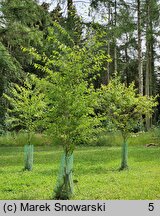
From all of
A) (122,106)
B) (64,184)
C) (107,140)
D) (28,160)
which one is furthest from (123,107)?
(107,140)

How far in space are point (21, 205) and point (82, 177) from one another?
4111 millimetres

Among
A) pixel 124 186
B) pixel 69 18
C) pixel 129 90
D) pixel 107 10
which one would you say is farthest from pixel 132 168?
A: pixel 107 10

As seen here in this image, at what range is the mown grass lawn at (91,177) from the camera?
827 cm

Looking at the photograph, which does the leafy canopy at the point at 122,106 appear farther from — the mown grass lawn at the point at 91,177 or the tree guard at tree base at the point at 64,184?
the tree guard at tree base at the point at 64,184

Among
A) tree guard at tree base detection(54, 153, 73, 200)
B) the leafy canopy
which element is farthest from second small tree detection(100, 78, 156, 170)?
tree guard at tree base detection(54, 153, 73, 200)

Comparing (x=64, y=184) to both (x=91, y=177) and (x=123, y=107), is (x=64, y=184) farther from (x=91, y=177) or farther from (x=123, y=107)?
(x=123, y=107)

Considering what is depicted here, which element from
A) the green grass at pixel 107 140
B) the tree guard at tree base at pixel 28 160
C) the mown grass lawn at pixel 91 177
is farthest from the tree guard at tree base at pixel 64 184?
the green grass at pixel 107 140

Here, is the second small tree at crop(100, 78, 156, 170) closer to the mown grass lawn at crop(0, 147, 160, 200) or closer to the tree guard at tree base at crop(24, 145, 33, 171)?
the mown grass lawn at crop(0, 147, 160, 200)

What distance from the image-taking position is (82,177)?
1052 cm

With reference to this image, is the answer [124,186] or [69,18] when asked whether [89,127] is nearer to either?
[124,186]

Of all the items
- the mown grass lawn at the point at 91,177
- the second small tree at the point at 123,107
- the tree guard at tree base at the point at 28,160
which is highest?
the second small tree at the point at 123,107

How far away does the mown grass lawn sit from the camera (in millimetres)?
8273

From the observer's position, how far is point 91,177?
414 inches

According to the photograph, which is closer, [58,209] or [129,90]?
[58,209]
